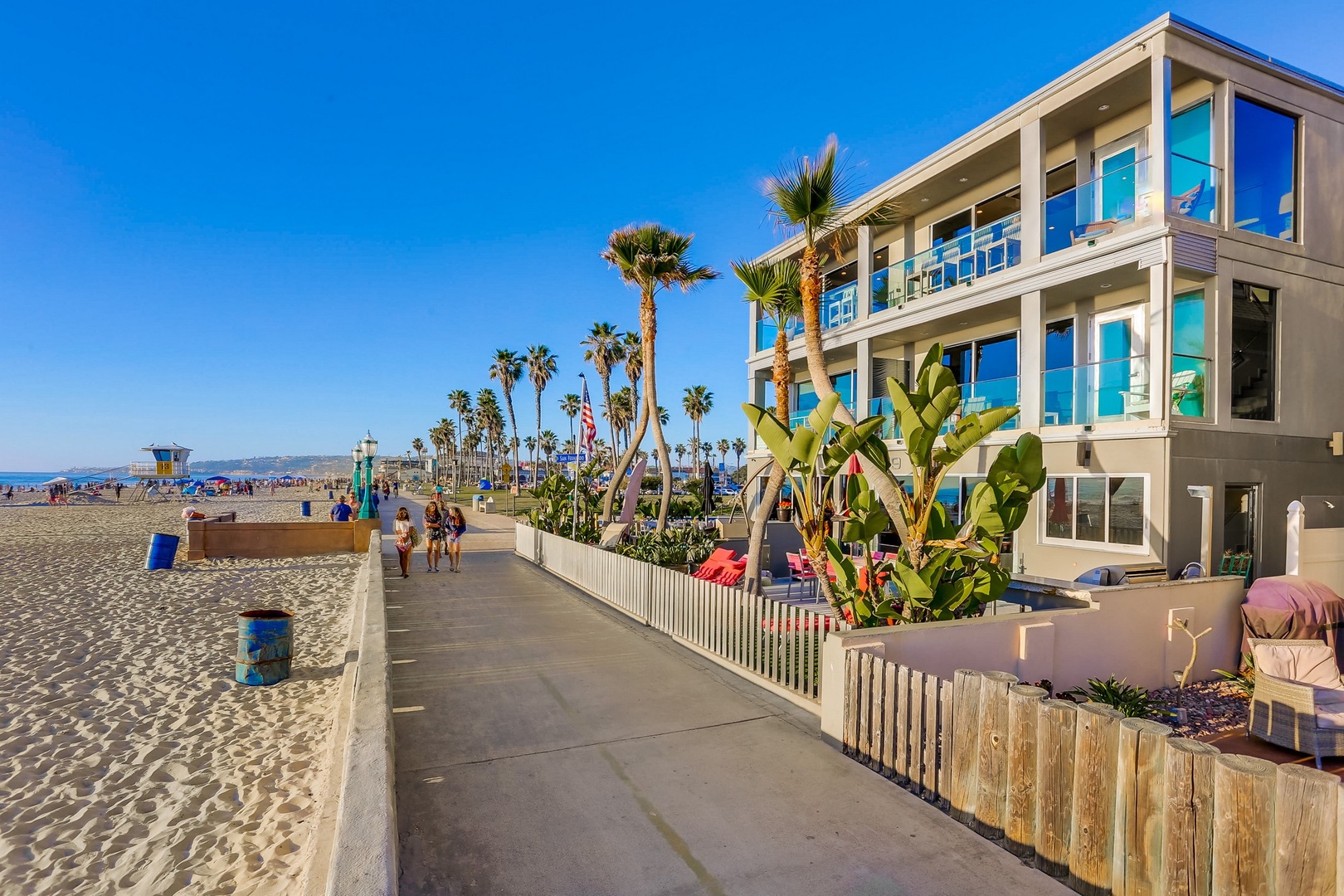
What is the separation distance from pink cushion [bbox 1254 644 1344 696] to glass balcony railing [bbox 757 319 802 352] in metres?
14.1

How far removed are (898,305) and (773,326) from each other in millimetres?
4847

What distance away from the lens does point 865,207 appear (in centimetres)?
1761

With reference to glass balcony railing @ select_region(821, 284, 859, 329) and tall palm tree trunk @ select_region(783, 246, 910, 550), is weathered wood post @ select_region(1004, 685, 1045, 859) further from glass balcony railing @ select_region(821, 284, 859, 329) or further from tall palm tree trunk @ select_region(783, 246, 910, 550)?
glass balcony railing @ select_region(821, 284, 859, 329)

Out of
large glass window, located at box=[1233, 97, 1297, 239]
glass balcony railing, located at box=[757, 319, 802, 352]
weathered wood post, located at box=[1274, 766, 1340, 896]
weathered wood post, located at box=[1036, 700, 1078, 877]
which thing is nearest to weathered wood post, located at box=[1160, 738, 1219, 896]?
weathered wood post, located at box=[1274, 766, 1340, 896]

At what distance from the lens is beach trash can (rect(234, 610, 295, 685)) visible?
774 centimetres

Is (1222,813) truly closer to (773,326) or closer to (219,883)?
(219,883)

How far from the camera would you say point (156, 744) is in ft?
20.0

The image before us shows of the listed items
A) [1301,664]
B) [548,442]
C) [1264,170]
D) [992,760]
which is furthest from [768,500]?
[548,442]

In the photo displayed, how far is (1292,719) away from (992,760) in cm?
450

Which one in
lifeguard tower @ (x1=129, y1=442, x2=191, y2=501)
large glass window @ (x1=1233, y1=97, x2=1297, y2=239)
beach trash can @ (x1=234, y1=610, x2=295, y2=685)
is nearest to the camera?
beach trash can @ (x1=234, y1=610, x2=295, y2=685)

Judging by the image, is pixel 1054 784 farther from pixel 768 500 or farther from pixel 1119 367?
pixel 1119 367

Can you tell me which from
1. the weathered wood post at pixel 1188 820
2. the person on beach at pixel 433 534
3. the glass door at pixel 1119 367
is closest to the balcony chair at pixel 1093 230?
the glass door at pixel 1119 367

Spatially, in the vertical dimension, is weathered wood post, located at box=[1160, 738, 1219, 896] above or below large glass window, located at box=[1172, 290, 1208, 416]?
below

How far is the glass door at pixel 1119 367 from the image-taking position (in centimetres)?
1126
